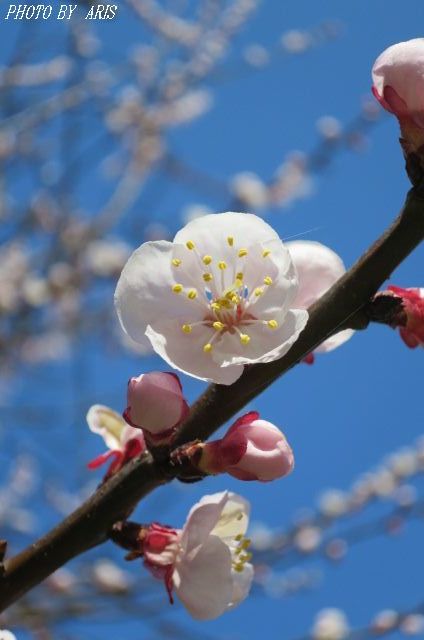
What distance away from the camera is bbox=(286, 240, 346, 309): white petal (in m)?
1.05

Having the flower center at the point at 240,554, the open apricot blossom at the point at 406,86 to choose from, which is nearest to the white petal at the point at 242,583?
the flower center at the point at 240,554

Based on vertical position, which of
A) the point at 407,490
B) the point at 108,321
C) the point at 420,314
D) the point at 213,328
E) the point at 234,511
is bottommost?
the point at 407,490

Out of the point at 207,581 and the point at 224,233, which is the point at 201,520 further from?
the point at 224,233

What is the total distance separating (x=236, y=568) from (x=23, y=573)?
0.35 metres

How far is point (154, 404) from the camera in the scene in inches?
34.9

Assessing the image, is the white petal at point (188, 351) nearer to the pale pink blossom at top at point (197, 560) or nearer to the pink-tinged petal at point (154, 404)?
the pink-tinged petal at point (154, 404)

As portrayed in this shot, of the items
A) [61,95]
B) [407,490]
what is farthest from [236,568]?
[407,490]

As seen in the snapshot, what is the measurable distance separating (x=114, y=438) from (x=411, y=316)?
0.50m

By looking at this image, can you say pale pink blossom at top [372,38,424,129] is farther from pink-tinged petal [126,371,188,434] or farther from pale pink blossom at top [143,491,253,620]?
pale pink blossom at top [143,491,253,620]

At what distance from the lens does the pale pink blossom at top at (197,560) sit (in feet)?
3.30

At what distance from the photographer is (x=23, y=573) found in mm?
915

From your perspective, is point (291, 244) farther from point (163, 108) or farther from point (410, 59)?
point (163, 108)

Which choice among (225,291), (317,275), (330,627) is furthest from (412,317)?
(330,627)

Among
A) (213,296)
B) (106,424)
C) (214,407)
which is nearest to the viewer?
(214,407)
